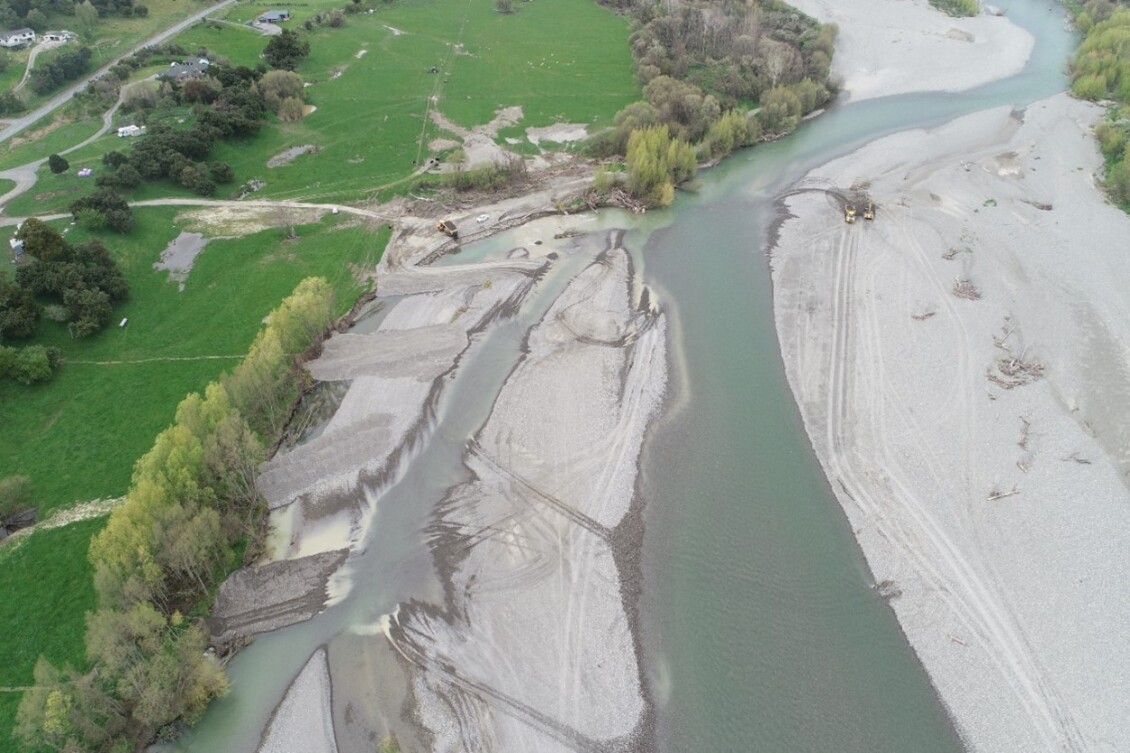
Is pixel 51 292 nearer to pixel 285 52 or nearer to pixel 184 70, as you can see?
pixel 184 70

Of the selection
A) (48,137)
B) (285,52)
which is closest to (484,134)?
(285,52)

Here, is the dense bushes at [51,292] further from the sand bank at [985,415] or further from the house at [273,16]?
the house at [273,16]

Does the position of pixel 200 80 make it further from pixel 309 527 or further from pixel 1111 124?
pixel 1111 124

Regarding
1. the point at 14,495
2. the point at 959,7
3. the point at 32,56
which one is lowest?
the point at 14,495

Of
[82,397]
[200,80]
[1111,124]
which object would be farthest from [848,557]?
[200,80]

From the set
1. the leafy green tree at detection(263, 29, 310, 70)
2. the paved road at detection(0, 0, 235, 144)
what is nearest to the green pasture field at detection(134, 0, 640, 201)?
the leafy green tree at detection(263, 29, 310, 70)

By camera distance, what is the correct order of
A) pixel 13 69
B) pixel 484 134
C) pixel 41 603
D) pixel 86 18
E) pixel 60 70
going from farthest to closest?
pixel 86 18 < pixel 13 69 < pixel 60 70 < pixel 484 134 < pixel 41 603

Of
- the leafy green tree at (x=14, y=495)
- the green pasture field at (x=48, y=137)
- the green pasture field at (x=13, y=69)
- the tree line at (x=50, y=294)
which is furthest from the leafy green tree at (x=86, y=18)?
the leafy green tree at (x=14, y=495)
